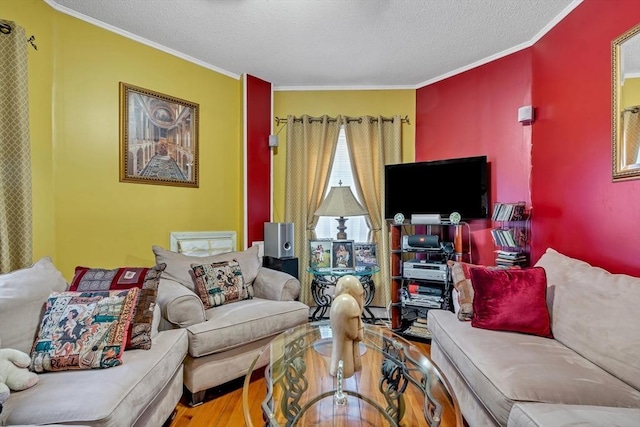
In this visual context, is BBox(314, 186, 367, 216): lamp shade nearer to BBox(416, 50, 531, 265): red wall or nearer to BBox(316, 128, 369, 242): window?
BBox(316, 128, 369, 242): window

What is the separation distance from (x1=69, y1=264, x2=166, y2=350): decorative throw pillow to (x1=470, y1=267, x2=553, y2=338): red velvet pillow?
73.7 inches

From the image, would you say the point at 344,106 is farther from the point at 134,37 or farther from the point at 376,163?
the point at 134,37

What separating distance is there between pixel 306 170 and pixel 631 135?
263 cm

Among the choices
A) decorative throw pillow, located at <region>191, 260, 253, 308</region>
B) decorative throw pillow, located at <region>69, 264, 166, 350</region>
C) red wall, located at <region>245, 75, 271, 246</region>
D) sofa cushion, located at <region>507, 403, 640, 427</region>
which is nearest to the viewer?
sofa cushion, located at <region>507, 403, 640, 427</region>

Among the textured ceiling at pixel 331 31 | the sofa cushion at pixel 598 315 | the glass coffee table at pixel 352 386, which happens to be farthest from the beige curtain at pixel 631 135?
the glass coffee table at pixel 352 386

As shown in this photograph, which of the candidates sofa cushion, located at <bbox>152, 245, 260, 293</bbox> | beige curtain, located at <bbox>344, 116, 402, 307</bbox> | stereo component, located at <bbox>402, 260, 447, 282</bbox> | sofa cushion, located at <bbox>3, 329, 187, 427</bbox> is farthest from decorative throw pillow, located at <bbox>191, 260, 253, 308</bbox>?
beige curtain, located at <bbox>344, 116, 402, 307</bbox>

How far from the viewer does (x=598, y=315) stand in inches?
58.8

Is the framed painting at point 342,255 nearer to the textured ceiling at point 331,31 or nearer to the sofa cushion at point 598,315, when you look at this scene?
the sofa cushion at point 598,315

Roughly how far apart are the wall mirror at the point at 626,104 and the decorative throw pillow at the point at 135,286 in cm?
275

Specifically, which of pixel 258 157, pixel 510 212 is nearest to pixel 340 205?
pixel 258 157

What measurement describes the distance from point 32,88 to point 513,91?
375 centimetres

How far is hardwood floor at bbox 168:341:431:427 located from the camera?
1729mm

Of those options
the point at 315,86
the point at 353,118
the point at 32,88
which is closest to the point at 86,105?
the point at 32,88

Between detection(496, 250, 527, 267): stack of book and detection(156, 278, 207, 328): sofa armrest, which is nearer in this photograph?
detection(156, 278, 207, 328): sofa armrest
